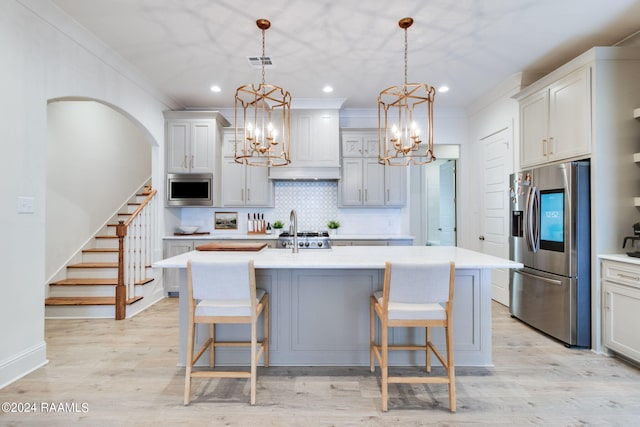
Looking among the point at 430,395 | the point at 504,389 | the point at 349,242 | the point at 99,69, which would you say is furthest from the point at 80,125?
the point at 504,389

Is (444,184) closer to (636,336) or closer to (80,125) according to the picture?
(636,336)

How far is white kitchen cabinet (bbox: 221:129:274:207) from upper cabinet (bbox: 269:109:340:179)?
Answer: 0.85 ft

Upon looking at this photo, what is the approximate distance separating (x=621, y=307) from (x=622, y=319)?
94 millimetres

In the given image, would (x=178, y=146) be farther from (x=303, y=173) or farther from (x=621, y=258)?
(x=621, y=258)

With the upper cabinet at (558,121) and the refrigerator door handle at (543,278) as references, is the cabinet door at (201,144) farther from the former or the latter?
the refrigerator door handle at (543,278)

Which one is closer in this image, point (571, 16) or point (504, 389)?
point (504, 389)

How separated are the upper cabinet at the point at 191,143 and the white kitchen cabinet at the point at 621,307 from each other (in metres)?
4.72

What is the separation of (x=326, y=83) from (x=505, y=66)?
211 cm

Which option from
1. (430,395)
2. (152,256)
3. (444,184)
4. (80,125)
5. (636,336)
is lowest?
(430,395)

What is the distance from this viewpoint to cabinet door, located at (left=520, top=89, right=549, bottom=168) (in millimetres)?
3434

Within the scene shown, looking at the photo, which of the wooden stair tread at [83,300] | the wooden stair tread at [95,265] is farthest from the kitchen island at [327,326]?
the wooden stair tread at [95,265]

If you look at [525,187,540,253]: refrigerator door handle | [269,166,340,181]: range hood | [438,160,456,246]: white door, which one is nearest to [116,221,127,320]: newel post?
[269,166,340,181]: range hood

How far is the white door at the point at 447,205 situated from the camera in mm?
6109

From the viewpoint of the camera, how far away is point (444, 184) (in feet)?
21.2
